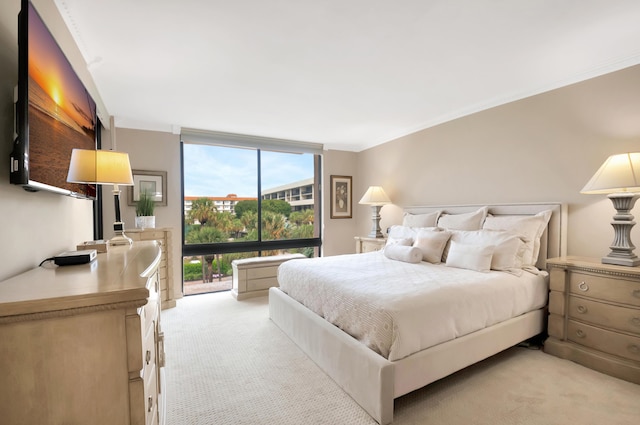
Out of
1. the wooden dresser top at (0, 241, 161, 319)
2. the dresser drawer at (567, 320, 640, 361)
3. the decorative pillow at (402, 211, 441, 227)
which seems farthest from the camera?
the decorative pillow at (402, 211, 441, 227)

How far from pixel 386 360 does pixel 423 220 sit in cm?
245

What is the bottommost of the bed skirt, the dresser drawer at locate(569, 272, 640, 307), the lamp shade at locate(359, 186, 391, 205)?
the bed skirt

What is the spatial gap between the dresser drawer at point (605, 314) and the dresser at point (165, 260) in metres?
4.14

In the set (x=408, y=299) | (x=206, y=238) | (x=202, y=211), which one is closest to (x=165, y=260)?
(x=206, y=238)

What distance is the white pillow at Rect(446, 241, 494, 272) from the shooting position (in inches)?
98.3

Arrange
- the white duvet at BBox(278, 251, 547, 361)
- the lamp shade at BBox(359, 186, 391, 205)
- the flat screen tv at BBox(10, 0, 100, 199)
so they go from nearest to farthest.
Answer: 1. the flat screen tv at BBox(10, 0, 100, 199)
2. the white duvet at BBox(278, 251, 547, 361)
3. the lamp shade at BBox(359, 186, 391, 205)

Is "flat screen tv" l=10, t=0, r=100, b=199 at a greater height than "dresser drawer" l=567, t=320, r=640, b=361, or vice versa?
"flat screen tv" l=10, t=0, r=100, b=199

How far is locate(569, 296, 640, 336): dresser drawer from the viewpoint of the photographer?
2.02m

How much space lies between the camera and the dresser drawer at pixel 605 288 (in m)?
2.03

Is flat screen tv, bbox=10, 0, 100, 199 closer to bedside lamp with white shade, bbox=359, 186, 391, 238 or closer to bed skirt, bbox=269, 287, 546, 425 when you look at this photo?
bed skirt, bbox=269, 287, 546, 425

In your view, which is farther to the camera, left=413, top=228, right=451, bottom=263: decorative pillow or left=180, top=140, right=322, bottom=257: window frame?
left=180, top=140, right=322, bottom=257: window frame

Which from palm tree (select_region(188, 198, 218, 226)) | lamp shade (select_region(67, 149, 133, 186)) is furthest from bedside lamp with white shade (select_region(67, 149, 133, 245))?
palm tree (select_region(188, 198, 218, 226))

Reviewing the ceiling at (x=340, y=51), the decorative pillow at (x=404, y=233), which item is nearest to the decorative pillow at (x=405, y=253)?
the decorative pillow at (x=404, y=233)

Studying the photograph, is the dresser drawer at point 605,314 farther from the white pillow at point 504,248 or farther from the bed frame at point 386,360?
the white pillow at point 504,248
